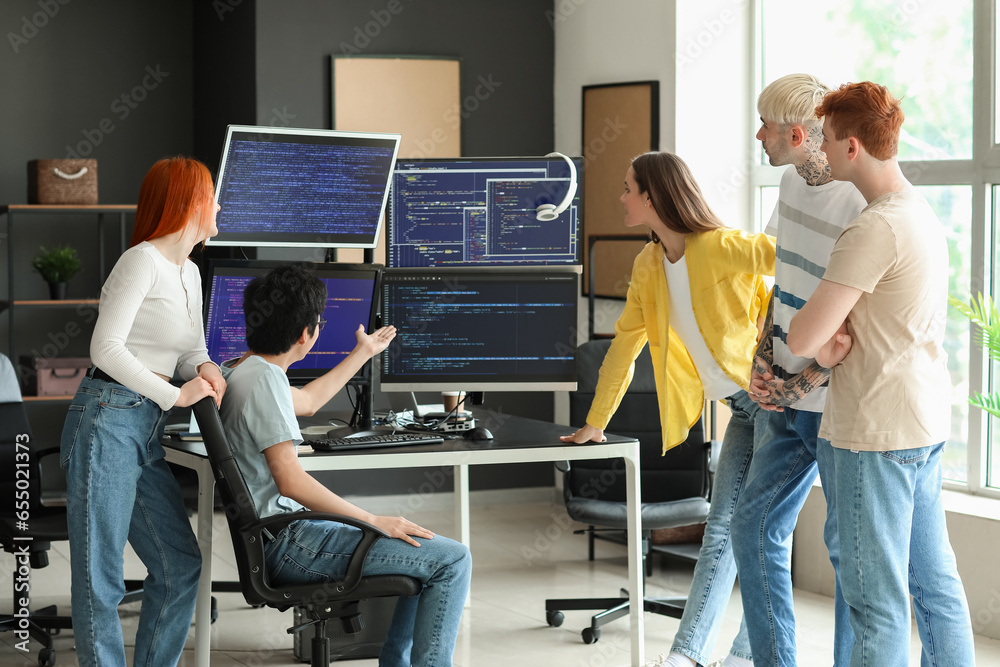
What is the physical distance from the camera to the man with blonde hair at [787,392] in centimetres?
259

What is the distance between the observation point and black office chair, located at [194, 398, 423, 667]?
98.3 inches

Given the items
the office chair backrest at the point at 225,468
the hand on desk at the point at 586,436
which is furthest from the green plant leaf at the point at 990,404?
the office chair backrest at the point at 225,468

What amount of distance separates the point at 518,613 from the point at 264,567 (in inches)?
70.3

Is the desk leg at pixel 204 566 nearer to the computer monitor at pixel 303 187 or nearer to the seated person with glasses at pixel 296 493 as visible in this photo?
the seated person with glasses at pixel 296 493

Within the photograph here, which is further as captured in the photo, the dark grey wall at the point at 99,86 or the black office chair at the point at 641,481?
the dark grey wall at the point at 99,86

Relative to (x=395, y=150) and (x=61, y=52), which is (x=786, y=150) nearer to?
(x=395, y=150)

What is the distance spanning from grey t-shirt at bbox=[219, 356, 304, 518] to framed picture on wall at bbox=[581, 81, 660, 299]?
280cm

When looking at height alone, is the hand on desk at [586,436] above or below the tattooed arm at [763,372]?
below

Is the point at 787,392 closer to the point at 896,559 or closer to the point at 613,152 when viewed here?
the point at 896,559

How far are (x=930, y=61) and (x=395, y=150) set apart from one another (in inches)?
85.5

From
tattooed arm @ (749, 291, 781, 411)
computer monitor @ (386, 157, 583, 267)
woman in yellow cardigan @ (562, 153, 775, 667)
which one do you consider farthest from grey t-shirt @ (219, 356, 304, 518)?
tattooed arm @ (749, 291, 781, 411)

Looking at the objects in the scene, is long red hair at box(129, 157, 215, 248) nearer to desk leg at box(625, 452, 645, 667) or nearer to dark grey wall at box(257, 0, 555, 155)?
desk leg at box(625, 452, 645, 667)

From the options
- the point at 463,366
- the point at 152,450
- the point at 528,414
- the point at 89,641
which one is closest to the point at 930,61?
the point at 463,366

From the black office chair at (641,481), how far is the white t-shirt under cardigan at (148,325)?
163 centimetres
